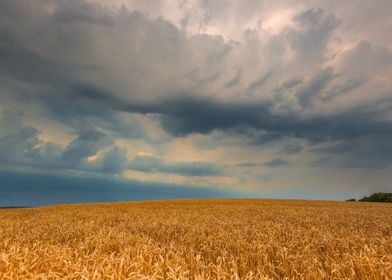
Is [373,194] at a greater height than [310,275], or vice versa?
[373,194]

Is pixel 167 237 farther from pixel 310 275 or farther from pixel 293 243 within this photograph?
pixel 310 275

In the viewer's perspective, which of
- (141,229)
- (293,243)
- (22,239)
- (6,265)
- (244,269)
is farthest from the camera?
(141,229)

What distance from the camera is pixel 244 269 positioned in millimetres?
7309

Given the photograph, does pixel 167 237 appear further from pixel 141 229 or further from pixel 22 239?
pixel 22 239

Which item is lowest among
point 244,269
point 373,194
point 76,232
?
point 244,269

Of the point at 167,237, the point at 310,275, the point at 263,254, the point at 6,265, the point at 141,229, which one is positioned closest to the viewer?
the point at 6,265

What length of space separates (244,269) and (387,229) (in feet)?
34.4

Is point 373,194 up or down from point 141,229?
up

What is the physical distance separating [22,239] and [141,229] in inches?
180

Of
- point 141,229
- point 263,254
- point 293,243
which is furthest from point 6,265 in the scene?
point 141,229

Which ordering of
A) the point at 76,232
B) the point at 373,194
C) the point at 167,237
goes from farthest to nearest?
the point at 373,194 < the point at 76,232 < the point at 167,237

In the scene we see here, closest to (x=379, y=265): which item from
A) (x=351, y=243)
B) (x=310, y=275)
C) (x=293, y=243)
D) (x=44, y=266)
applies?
(x=310, y=275)

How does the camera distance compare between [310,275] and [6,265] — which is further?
[310,275]

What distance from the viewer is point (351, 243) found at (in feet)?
33.0
